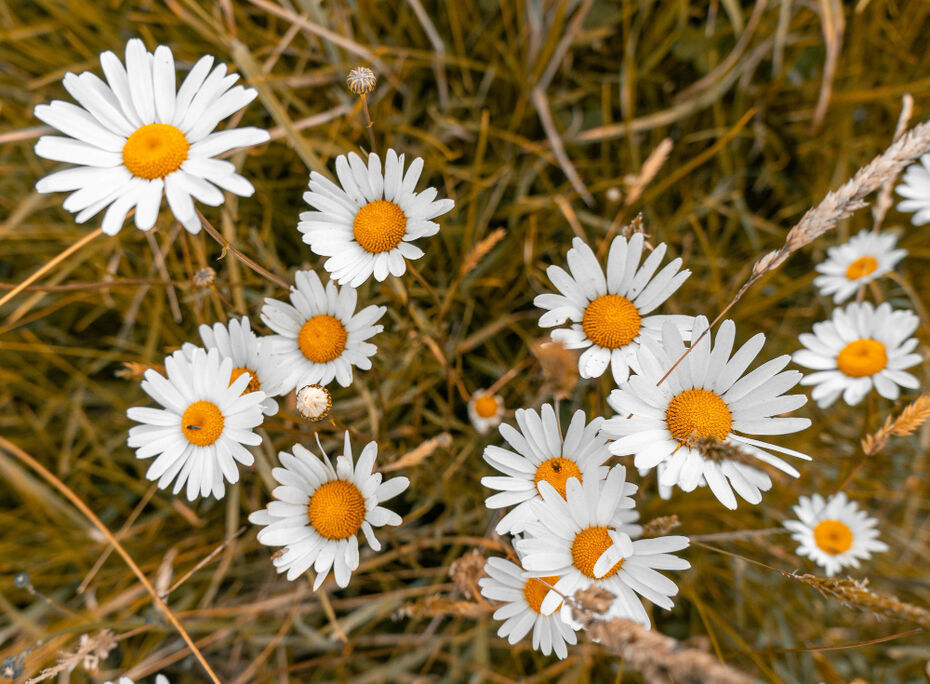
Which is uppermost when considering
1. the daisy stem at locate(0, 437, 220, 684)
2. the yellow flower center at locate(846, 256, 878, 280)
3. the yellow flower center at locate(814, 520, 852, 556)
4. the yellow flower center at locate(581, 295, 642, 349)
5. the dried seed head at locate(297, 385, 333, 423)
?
the yellow flower center at locate(846, 256, 878, 280)

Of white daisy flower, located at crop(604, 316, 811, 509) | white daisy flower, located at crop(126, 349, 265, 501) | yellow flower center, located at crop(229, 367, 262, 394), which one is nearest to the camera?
white daisy flower, located at crop(604, 316, 811, 509)

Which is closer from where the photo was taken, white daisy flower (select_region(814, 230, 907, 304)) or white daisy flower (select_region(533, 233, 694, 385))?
white daisy flower (select_region(533, 233, 694, 385))

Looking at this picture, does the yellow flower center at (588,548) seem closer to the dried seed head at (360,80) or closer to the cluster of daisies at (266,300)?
the cluster of daisies at (266,300)

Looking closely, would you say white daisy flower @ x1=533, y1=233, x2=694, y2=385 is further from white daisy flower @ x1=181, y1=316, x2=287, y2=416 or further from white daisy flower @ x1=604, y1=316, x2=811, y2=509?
white daisy flower @ x1=181, y1=316, x2=287, y2=416

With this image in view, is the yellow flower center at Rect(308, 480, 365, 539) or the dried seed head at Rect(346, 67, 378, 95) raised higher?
the dried seed head at Rect(346, 67, 378, 95)

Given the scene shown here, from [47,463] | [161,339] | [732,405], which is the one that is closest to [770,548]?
[732,405]

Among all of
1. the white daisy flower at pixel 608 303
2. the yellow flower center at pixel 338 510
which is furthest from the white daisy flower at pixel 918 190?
the yellow flower center at pixel 338 510

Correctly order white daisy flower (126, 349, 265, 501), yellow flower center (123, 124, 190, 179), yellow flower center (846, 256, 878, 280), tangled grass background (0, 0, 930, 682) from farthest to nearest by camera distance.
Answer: tangled grass background (0, 0, 930, 682), yellow flower center (846, 256, 878, 280), white daisy flower (126, 349, 265, 501), yellow flower center (123, 124, 190, 179)

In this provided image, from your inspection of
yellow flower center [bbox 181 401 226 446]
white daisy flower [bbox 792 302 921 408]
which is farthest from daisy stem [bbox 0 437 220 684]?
white daisy flower [bbox 792 302 921 408]

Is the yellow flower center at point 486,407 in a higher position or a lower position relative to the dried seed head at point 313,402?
higher
